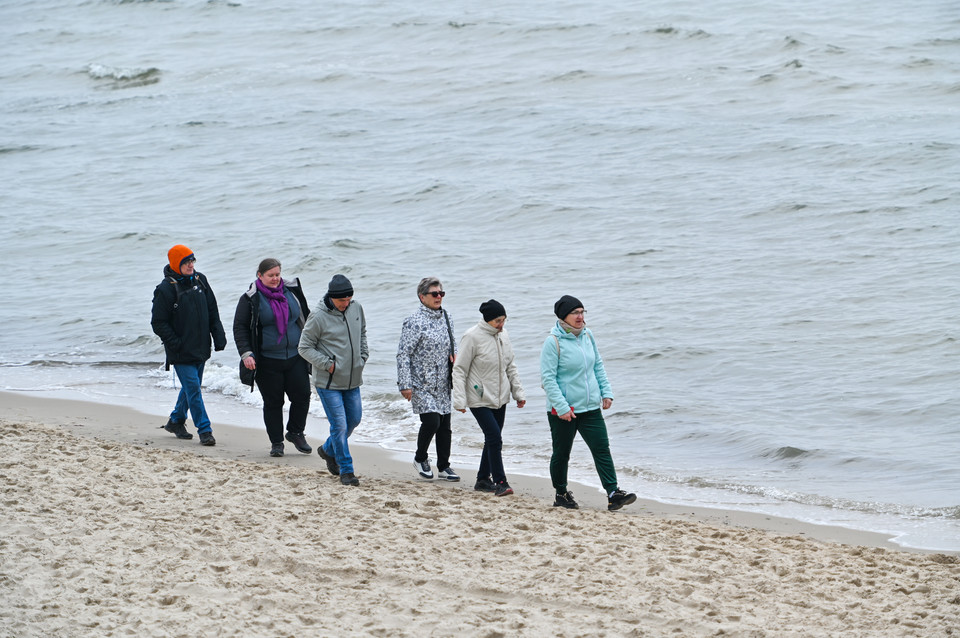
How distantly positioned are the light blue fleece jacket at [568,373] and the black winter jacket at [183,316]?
3.14 metres

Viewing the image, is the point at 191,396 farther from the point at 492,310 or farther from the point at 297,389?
the point at 492,310

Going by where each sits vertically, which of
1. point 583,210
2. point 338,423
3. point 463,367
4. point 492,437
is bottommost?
point 492,437

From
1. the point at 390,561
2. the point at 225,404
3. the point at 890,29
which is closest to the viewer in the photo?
the point at 390,561

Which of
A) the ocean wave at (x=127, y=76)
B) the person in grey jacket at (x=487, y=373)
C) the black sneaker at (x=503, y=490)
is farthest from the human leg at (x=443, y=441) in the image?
the ocean wave at (x=127, y=76)

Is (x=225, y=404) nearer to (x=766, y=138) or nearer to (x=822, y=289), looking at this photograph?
(x=822, y=289)

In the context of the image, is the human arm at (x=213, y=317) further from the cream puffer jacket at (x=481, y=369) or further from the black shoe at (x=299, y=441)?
the cream puffer jacket at (x=481, y=369)

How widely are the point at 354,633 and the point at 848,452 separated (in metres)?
6.39

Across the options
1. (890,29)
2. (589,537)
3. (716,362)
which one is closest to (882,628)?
(589,537)

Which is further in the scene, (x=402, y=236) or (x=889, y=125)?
(x=889, y=125)

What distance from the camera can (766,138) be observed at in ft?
80.6

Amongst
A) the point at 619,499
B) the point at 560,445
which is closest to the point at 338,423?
the point at 560,445

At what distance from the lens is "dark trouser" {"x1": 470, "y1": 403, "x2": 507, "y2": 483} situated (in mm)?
8047

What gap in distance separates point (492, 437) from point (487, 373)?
0.51 meters

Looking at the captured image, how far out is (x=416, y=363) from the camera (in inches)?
322
